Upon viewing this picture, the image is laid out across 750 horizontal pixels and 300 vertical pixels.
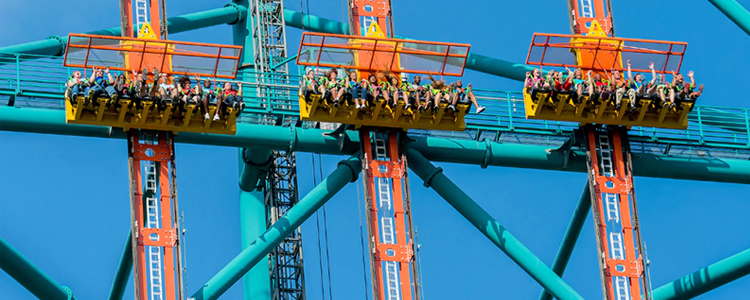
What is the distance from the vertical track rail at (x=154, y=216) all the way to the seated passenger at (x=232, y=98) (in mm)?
1709

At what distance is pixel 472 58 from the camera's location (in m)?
55.2

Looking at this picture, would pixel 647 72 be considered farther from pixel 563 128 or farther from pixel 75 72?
pixel 75 72

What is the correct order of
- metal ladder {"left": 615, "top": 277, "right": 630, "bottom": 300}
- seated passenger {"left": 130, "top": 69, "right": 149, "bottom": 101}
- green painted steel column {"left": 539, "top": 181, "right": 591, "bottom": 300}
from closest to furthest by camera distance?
seated passenger {"left": 130, "top": 69, "right": 149, "bottom": 101} → metal ladder {"left": 615, "top": 277, "right": 630, "bottom": 300} → green painted steel column {"left": 539, "top": 181, "right": 591, "bottom": 300}

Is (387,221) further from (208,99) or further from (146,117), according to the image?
(146,117)

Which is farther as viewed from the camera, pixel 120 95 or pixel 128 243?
pixel 128 243

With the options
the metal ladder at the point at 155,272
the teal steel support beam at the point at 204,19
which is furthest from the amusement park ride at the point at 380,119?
the teal steel support beam at the point at 204,19

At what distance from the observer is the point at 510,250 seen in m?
48.8

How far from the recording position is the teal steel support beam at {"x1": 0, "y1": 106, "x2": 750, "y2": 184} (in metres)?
46.9

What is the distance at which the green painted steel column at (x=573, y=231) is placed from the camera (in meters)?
50.9

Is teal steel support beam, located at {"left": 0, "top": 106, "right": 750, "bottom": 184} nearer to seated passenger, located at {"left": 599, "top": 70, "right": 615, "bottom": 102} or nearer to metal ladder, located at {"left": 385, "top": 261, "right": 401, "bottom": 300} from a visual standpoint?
seated passenger, located at {"left": 599, "top": 70, "right": 615, "bottom": 102}

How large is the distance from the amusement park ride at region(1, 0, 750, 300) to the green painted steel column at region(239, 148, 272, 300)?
309 centimetres

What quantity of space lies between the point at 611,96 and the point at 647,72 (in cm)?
195

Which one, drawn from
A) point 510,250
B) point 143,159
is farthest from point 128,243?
point 510,250

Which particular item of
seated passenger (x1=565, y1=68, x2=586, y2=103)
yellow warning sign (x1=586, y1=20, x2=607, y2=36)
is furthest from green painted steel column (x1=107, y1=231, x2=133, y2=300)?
yellow warning sign (x1=586, y1=20, x2=607, y2=36)
